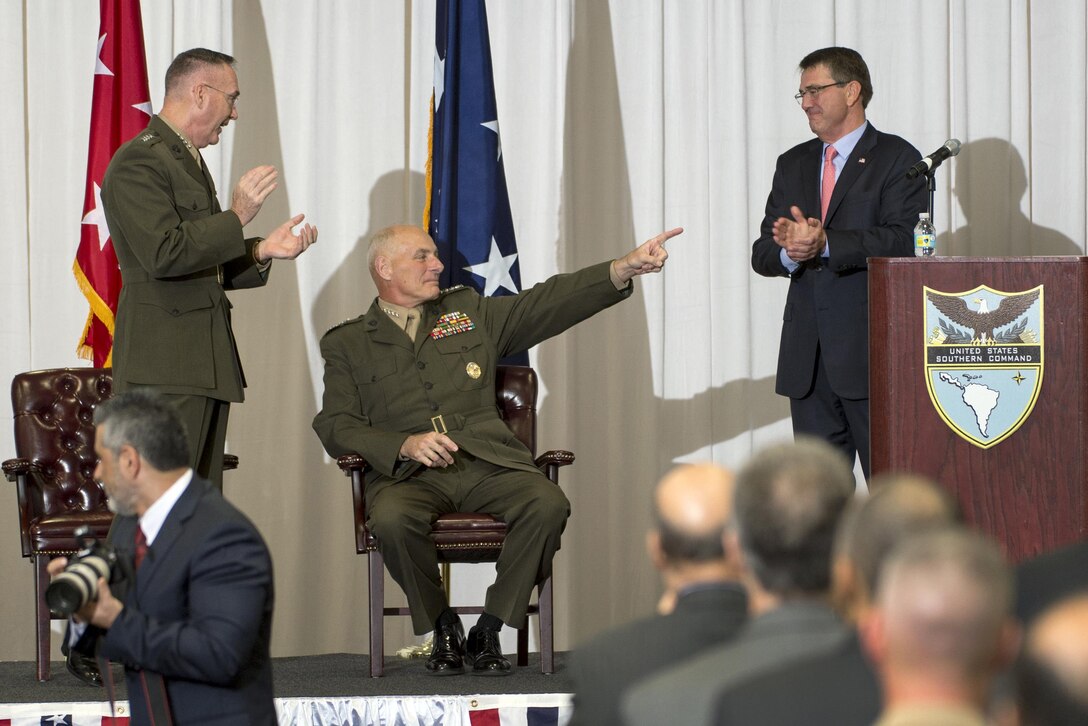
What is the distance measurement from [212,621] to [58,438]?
2797 mm

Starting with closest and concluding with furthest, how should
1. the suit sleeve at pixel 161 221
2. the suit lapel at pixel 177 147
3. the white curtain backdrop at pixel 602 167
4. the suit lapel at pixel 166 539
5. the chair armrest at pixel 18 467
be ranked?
the suit lapel at pixel 166 539 → the suit sleeve at pixel 161 221 → the suit lapel at pixel 177 147 → the chair armrest at pixel 18 467 → the white curtain backdrop at pixel 602 167

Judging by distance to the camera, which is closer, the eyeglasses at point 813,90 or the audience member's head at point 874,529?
the audience member's head at point 874,529

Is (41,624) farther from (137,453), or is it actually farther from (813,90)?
(813,90)

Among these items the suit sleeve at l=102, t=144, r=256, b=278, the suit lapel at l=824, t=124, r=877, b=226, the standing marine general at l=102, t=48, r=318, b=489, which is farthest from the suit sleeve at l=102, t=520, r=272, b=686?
the suit lapel at l=824, t=124, r=877, b=226

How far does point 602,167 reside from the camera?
20.3ft

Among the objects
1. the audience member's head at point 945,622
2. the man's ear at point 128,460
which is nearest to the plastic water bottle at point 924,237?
the man's ear at point 128,460

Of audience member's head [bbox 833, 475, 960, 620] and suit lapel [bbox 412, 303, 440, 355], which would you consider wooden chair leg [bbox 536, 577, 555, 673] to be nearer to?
suit lapel [bbox 412, 303, 440, 355]

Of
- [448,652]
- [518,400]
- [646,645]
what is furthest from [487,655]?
[646,645]

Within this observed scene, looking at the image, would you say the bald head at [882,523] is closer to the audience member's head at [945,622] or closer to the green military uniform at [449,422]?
the audience member's head at [945,622]

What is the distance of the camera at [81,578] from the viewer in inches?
89.8

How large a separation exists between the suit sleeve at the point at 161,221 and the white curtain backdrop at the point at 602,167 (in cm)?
186

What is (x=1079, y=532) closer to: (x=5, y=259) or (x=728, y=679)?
(x=728, y=679)

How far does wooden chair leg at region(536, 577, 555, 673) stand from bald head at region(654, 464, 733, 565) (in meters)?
2.69

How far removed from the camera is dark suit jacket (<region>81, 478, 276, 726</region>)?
2471 millimetres
